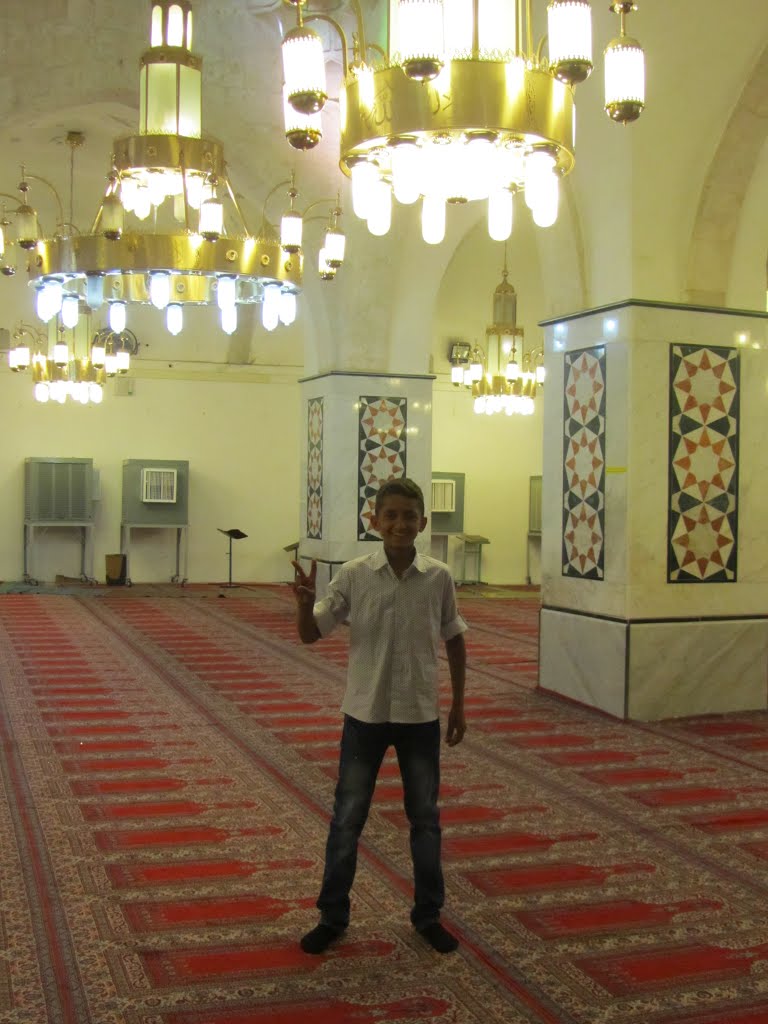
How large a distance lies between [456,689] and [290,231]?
4.55 m

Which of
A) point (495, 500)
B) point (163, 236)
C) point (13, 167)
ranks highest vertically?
point (13, 167)

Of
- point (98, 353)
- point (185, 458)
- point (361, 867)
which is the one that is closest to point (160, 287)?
point (361, 867)

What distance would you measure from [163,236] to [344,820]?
4.64 meters

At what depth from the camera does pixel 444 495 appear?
49.2ft

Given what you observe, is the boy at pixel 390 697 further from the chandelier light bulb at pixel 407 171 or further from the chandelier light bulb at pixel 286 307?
the chandelier light bulb at pixel 286 307

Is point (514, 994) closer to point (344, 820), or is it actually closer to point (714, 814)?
point (344, 820)

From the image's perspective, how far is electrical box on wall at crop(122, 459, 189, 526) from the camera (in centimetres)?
1430

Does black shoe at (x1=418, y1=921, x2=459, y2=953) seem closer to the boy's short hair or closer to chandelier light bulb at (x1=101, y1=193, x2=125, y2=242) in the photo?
the boy's short hair

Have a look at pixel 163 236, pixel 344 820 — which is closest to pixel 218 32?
pixel 163 236

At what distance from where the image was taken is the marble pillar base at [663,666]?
6.41 m

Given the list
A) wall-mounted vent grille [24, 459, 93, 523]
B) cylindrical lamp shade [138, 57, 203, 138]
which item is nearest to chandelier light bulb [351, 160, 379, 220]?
cylindrical lamp shade [138, 57, 203, 138]

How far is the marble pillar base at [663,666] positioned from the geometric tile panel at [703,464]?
302 millimetres

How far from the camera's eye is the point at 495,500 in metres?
15.7

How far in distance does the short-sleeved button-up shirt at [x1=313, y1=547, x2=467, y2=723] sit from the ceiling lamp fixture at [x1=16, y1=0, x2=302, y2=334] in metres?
3.80
